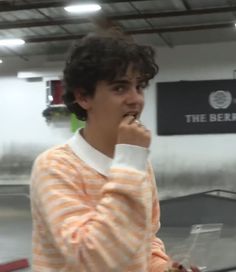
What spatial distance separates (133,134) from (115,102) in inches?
4.2

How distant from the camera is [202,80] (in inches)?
479

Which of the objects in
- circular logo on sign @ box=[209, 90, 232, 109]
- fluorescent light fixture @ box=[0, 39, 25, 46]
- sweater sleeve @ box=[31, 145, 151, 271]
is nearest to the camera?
sweater sleeve @ box=[31, 145, 151, 271]

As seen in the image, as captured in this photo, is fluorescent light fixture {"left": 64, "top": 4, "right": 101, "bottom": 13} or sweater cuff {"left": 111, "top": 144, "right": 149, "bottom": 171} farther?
fluorescent light fixture {"left": 64, "top": 4, "right": 101, "bottom": 13}

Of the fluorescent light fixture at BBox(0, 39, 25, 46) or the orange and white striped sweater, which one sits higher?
the fluorescent light fixture at BBox(0, 39, 25, 46)

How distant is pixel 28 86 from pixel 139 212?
12.7 m

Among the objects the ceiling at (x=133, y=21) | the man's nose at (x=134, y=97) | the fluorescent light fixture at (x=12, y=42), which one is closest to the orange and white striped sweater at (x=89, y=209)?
the man's nose at (x=134, y=97)

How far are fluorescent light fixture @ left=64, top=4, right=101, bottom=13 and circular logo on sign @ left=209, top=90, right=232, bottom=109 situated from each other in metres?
3.47

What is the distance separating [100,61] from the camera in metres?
1.34

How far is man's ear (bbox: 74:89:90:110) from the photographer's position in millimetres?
1366

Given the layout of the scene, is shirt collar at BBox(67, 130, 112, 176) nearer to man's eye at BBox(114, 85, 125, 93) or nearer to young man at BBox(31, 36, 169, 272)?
young man at BBox(31, 36, 169, 272)

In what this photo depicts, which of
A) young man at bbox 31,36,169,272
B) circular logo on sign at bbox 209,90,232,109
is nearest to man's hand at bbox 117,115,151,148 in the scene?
young man at bbox 31,36,169,272

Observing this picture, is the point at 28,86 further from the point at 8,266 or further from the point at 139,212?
the point at 139,212

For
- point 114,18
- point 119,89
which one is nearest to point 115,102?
point 119,89

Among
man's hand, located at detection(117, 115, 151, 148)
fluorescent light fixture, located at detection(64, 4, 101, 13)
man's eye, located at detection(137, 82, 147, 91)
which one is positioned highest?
fluorescent light fixture, located at detection(64, 4, 101, 13)
